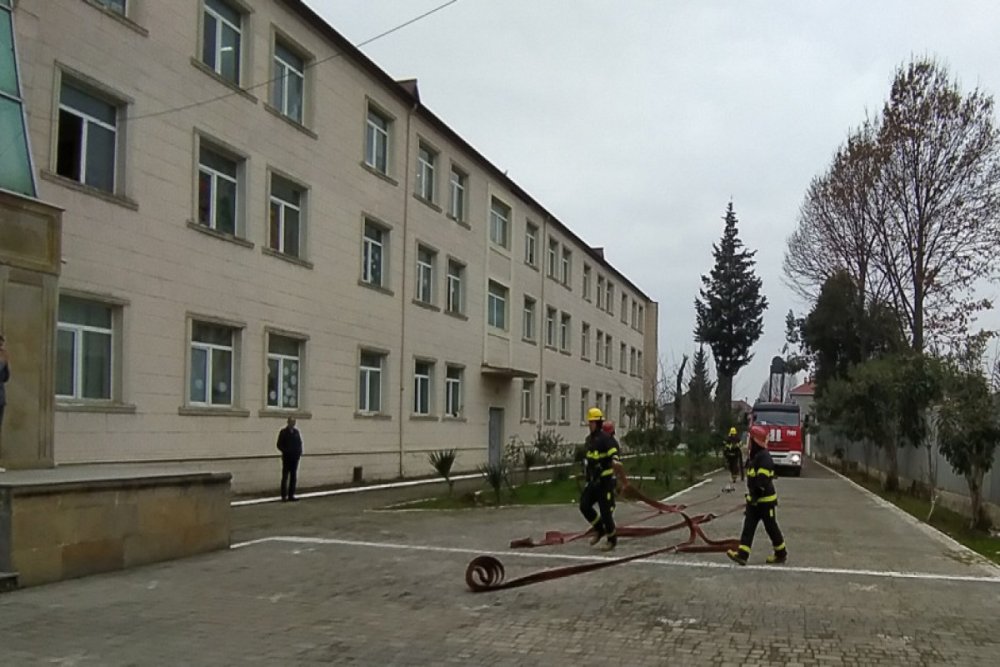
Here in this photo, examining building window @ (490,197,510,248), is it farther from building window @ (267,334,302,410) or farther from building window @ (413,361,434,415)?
building window @ (267,334,302,410)

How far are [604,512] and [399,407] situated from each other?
52.3 ft

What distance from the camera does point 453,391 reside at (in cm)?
3319

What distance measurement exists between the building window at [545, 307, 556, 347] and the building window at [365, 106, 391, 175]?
1739 cm

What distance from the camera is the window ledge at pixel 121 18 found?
1686 centimetres

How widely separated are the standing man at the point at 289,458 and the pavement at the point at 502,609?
5.70 metres

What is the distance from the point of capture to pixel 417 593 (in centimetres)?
962

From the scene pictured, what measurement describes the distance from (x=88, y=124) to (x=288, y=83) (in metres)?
7.05

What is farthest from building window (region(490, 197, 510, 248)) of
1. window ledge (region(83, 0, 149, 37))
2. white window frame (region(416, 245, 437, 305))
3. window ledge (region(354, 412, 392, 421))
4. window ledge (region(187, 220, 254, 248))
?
window ledge (region(83, 0, 149, 37))

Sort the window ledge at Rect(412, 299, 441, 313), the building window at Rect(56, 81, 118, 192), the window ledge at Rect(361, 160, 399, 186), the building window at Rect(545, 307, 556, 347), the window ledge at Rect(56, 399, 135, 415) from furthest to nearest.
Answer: the building window at Rect(545, 307, 556, 347) → the window ledge at Rect(412, 299, 441, 313) → the window ledge at Rect(361, 160, 399, 186) → the building window at Rect(56, 81, 118, 192) → the window ledge at Rect(56, 399, 135, 415)

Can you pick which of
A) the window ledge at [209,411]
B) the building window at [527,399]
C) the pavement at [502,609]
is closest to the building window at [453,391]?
the building window at [527,399]

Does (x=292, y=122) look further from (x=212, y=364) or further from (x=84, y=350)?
(x=84, y=350)

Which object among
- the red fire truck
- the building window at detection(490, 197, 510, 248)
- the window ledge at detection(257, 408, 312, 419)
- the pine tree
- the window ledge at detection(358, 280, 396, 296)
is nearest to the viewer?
the window ledge at detection(257, 408, 312, 419)

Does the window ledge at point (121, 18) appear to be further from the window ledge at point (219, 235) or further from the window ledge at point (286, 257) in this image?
the window ledge at point (286, 257)

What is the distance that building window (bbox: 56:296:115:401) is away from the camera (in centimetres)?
1638
